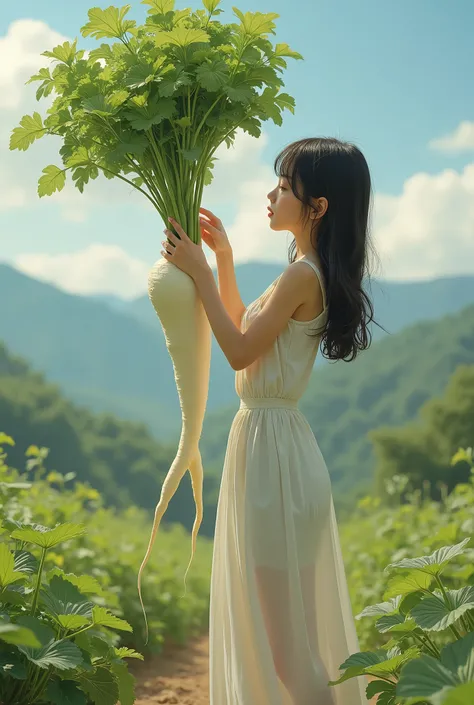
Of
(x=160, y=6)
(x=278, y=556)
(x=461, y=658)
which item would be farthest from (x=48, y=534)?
(x=160, y=6)

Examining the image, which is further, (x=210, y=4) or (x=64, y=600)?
(x=210, y=4)

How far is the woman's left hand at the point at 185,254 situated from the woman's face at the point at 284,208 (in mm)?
243

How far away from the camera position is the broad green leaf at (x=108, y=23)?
7.24ft

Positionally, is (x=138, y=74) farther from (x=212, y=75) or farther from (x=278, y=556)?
(x=278, y=556)

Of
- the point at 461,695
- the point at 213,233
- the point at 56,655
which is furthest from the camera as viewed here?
the point at 213,233

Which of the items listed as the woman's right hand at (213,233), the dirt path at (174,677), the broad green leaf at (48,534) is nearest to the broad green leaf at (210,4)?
the woman's right hand at (213,233)

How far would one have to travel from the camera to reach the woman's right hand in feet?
8.16

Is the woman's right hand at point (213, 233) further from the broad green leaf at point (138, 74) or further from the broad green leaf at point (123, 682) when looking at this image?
the broad green leaf at point (123, 682)

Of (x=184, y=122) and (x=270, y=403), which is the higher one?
(x=184, y=122)

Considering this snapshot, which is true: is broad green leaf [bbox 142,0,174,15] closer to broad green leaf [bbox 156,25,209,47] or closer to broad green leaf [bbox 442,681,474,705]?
broad green leaf [bbox 156,25,209,47]

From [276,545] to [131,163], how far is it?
1.19 metres

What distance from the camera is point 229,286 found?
8.37ft

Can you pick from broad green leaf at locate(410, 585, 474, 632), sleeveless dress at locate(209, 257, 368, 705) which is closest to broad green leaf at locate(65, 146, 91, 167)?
sleeveless dress at locate(209, 257, 368, 705)

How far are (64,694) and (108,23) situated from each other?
70.8 inches
